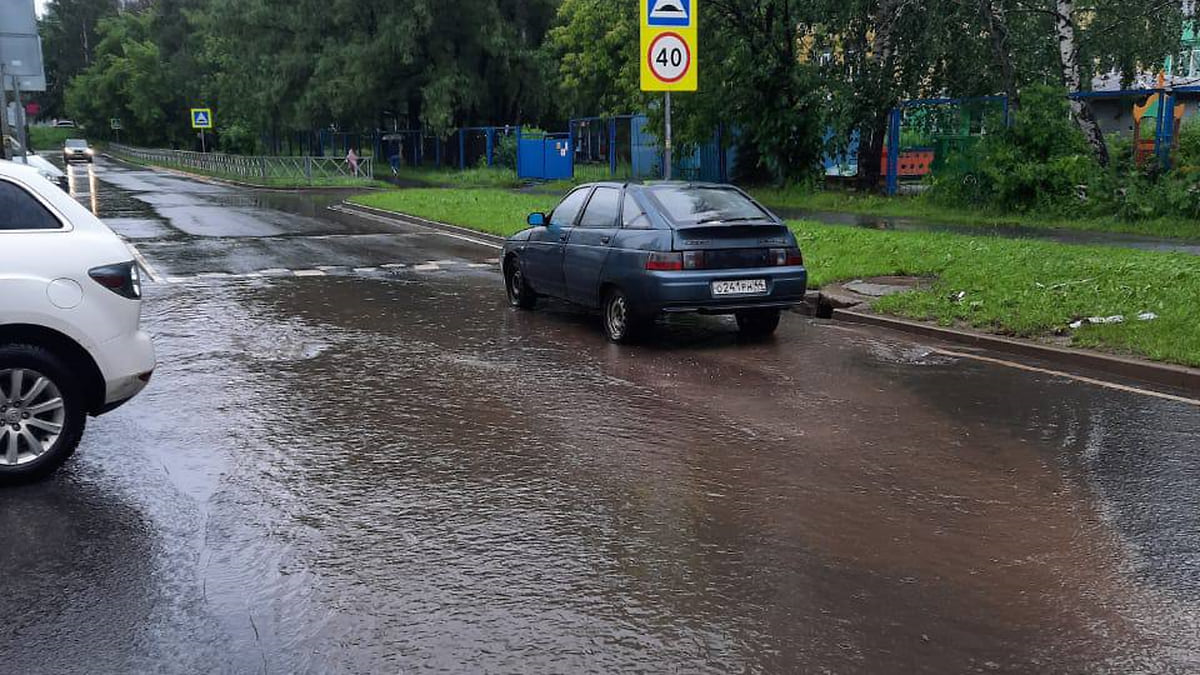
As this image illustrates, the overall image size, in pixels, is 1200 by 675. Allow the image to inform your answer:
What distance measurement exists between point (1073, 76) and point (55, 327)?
19.9 metres

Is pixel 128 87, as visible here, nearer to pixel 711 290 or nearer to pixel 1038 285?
pixel 711 290

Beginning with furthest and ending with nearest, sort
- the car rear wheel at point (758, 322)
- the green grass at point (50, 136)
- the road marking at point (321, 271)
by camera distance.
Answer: the green grass at point (50, 136)
the road marking at point (321, 271)
the car rear wheel at point (758, 322)

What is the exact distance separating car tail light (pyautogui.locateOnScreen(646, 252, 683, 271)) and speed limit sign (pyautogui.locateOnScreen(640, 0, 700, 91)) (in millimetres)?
4264

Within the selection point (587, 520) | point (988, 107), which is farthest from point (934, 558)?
point (988, 107)

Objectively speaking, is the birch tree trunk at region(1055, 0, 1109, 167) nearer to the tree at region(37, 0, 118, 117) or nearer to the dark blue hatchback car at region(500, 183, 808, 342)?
the dark blue hatchback car at region(500, 183, 808, 342)

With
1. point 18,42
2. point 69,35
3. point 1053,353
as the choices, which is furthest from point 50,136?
point 1053,353

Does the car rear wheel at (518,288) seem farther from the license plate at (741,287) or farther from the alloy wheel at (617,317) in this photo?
the license plate at (741,287)

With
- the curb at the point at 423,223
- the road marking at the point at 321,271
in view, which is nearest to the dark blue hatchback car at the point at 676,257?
the road marking at the point at 321,271

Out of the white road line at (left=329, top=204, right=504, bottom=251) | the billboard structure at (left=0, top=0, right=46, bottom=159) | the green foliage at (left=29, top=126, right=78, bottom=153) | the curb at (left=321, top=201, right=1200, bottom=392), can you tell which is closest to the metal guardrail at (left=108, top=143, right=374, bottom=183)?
the white road line at (left=329, top=204, right=504, bottom=251)

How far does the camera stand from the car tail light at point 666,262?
915 centimetres

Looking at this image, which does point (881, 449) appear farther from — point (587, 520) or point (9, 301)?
point (9, 301)

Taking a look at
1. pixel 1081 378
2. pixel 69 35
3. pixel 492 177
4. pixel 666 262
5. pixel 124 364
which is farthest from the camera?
pixel 69 35

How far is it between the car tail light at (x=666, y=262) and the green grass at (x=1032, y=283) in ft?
9.18

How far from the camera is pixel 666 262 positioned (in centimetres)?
916
